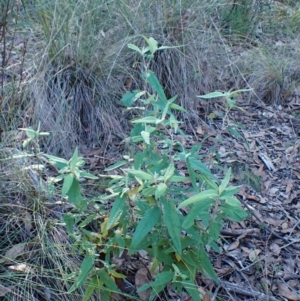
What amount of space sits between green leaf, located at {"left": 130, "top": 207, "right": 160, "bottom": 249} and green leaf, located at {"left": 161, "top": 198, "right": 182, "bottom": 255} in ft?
0.19

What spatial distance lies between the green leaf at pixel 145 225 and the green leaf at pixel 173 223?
0.19ft

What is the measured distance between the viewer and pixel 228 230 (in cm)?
314

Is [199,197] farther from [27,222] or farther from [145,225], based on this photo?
[27,222]

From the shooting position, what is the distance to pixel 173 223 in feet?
6.71

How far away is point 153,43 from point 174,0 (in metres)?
2.12

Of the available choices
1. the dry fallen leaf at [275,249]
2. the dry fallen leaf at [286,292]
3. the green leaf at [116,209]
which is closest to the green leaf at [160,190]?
the green leaf at [116,209]

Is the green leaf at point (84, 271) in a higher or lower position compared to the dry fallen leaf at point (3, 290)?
higher

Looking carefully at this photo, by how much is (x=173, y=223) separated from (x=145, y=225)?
0.11m

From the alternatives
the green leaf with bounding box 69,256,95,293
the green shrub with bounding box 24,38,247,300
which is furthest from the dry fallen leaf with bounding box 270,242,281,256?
the green leaf with bounding box 69,256,95,293

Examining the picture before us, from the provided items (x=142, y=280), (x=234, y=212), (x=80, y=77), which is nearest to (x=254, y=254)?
(x=142, y=280)

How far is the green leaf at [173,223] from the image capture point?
2035 mm

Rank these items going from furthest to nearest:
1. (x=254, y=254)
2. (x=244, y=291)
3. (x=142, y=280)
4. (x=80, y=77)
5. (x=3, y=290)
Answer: (x=80, y=77), (x=254, y=254), (x=244, y=291), (x=142, y=280), (x=3, y=290)

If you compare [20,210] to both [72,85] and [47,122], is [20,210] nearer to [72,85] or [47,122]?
[47,122]

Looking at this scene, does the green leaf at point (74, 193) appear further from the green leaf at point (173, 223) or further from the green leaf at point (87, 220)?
the green leaf at point (173, 223)
